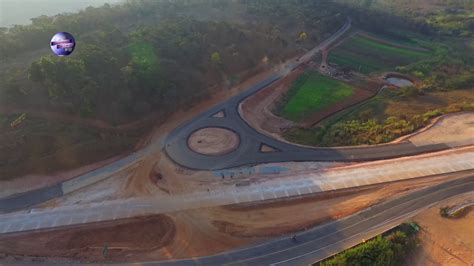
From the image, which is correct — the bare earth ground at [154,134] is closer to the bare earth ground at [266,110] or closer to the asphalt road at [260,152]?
the asphalt road at [260,152]

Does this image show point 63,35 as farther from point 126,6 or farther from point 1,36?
point 126,6

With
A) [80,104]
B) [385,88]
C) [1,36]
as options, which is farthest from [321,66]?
[1,36]

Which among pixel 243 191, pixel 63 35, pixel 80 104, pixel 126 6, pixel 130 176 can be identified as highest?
pixel 126 6

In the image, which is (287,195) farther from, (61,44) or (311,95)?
(311,95)

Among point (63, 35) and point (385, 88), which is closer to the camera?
point (63, 35)

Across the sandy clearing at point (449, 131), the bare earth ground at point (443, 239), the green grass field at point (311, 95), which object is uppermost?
the green grass field at point (311, 95)

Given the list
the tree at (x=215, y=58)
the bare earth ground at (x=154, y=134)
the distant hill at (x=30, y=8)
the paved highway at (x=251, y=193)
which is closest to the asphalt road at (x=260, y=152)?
the bare earth ground at (x=154, y=134)

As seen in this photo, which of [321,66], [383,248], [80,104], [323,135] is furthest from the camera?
[321,66]
